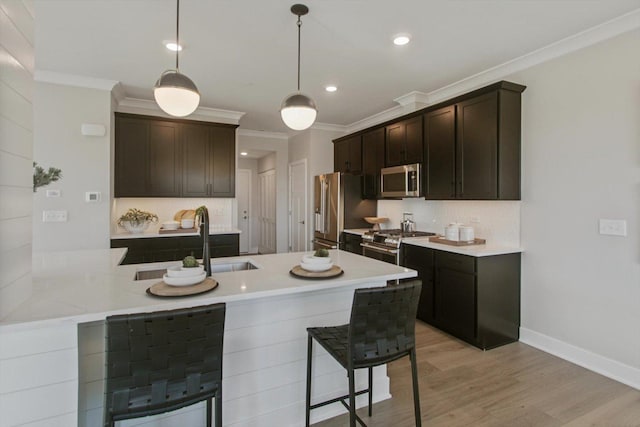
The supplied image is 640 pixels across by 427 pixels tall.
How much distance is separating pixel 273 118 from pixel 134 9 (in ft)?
10.4

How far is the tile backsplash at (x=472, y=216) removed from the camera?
10.9 ft

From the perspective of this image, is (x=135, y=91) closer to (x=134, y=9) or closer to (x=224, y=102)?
(x=224, y=102)

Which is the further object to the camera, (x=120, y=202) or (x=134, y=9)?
(x=120, y=202)

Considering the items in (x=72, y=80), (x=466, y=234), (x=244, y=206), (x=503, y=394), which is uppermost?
(x=72, y=80)

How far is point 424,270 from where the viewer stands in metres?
3.56

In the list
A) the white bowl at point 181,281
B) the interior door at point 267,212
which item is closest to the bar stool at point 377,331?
the white bowl at point 181,281

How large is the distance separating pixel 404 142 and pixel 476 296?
6.83 feet

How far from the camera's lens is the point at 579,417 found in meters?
2.09

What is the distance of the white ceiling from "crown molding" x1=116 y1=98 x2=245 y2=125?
18.1 inches

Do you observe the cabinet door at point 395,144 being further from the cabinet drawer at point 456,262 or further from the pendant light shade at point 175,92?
the pendant light shade at point 175,92

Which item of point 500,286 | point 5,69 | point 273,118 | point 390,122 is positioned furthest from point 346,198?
point 5,69

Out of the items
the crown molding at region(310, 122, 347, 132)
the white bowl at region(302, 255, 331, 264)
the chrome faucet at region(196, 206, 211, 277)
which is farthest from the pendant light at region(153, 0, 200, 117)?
the crown molding at region(310, 122, 347, 132)

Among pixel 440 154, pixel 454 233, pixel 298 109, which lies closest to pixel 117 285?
pixel 298 109

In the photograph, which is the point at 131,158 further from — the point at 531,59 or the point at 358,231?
the point at 531,59
